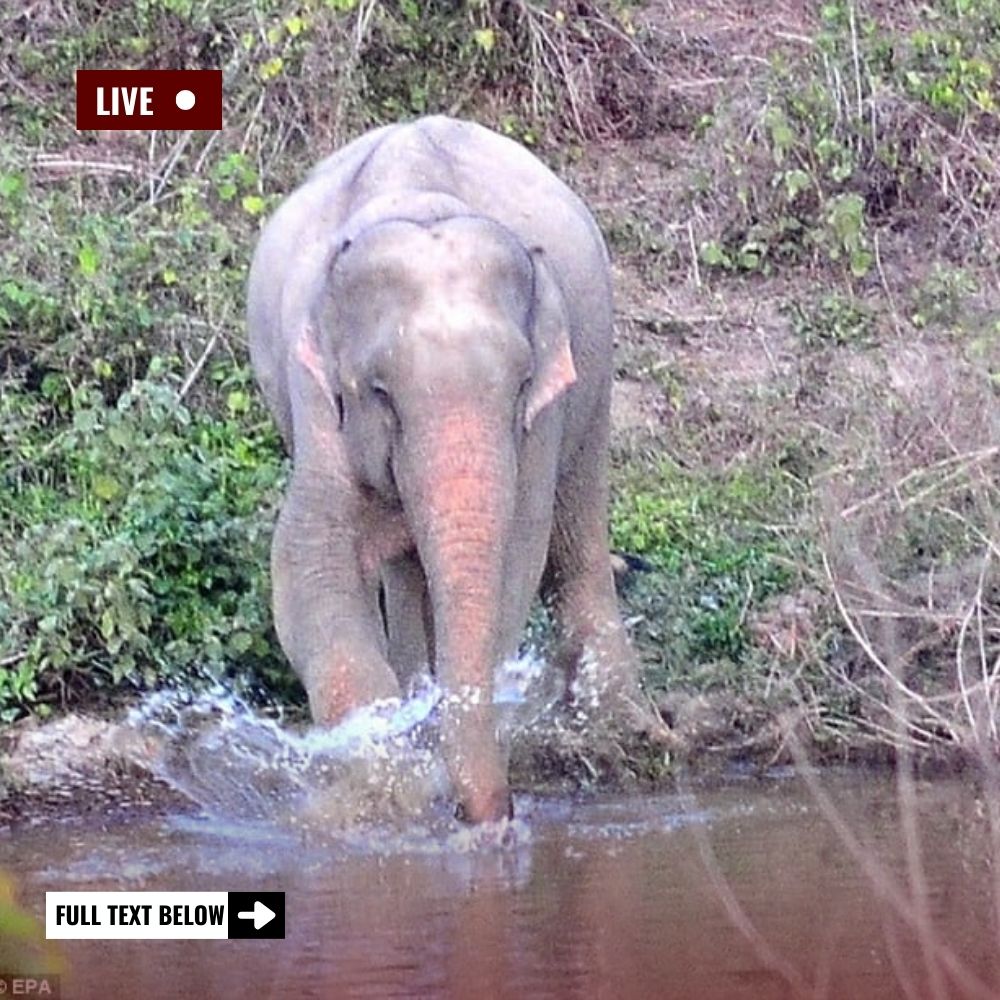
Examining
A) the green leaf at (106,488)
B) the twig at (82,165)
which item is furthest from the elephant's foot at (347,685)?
the twig at (82,165)

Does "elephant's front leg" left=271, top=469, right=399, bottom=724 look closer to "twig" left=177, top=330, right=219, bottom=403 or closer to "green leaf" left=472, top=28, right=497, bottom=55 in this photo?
"twig" left=177, top=330, right=219, bottom=403

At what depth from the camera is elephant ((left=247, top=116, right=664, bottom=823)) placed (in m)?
5.99

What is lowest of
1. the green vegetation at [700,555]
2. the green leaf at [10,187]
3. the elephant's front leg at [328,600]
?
the green vegetation at [700,555]

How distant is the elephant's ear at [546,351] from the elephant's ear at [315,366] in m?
0.44

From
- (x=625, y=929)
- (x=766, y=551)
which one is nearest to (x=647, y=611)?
(x=766, y=551)

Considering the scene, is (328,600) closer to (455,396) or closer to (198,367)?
(455,396)

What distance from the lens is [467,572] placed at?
595cm

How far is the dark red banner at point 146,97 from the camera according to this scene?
10750mm

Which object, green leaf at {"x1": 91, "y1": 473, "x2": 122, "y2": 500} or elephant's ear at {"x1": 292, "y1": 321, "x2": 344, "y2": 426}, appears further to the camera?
green leaf at {"x1": 91, "y1": 473, "x2": 122, "y2": 500}

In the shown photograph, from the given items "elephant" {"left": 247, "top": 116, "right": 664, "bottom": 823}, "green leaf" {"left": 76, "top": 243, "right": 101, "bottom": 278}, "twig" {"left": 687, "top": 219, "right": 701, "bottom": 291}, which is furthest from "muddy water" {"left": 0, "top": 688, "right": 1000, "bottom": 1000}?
"twig" {"left": 687, "top": 219, "right": 701, "bottom": 291}

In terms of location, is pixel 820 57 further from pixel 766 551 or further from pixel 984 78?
pixel 766 551

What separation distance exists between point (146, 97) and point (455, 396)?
5473 mm

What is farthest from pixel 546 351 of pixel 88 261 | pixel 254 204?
pixel 254 204

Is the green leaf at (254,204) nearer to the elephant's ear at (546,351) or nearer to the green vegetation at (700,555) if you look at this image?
the green vegetation at (700,555)
